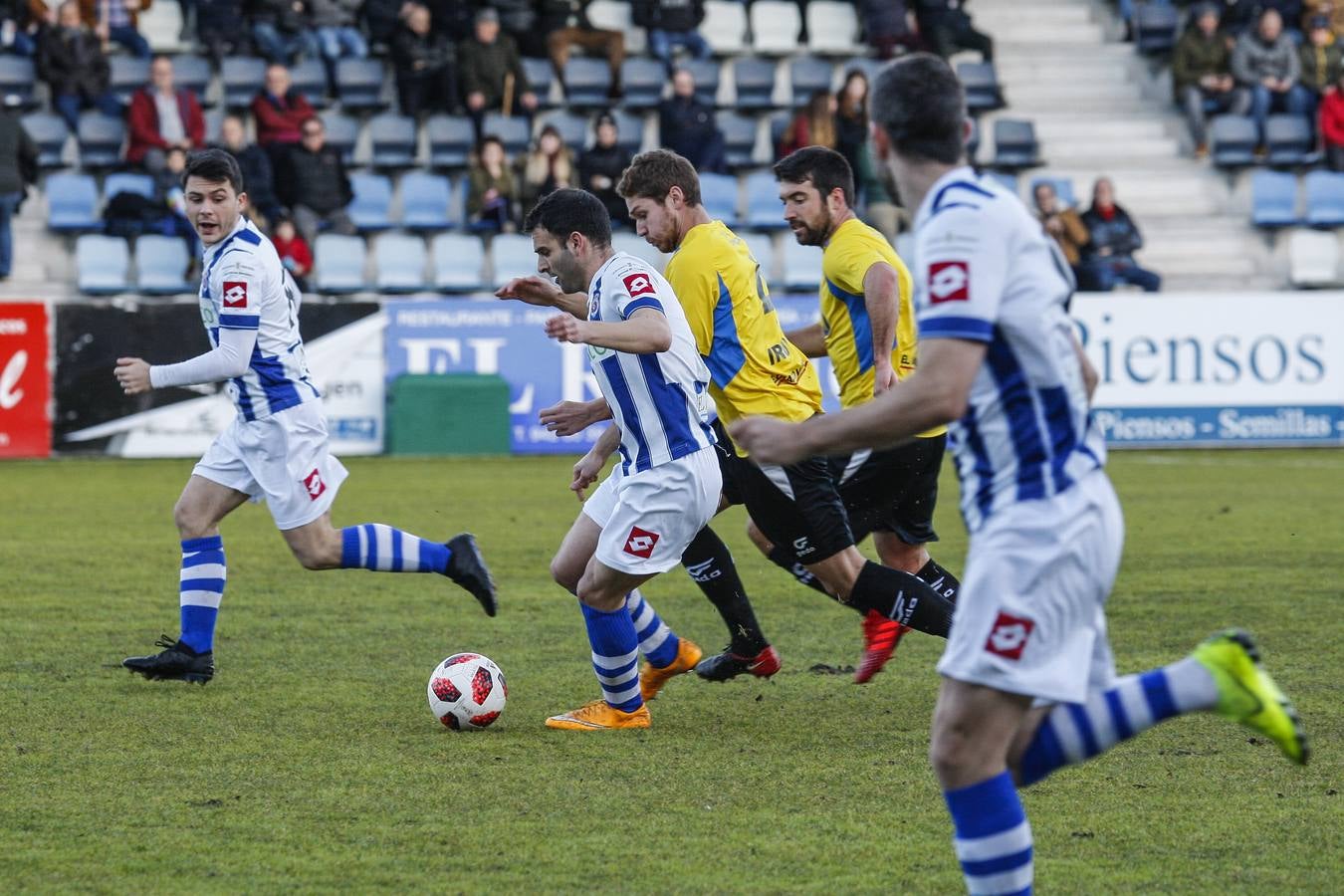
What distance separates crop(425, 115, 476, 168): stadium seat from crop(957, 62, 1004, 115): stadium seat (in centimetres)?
621

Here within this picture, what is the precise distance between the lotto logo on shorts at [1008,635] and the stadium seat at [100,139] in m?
18.2

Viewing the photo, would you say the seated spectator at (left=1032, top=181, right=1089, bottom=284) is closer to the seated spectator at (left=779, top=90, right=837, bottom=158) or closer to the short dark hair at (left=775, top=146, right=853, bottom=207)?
the seated spectator at (left=779, top=90, right=837, bottom=158)

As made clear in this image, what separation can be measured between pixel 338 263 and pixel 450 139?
2356mm

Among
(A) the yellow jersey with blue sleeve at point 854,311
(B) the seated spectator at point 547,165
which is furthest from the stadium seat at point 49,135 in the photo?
(A) the yellow jersey with blue sleeve at point 854,311

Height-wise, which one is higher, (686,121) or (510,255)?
(686,121)

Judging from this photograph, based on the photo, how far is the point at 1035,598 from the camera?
12.0 feet

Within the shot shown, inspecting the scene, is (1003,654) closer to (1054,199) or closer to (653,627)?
(653,627)

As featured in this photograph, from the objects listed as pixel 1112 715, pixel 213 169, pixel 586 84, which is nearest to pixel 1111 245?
pixel 586 84

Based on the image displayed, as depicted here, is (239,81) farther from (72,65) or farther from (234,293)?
(234,293)

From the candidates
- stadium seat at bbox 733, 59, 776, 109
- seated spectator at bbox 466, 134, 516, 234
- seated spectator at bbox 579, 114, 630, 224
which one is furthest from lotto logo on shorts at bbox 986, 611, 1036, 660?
stadium seat at bbox 733, 59, 776, 109

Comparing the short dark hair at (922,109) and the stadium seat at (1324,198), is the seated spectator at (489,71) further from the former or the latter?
the short dark hair at (922,109)

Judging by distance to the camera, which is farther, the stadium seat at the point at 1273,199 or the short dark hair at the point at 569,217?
the stadium seat at the point at 1273,199

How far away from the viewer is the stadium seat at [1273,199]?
22531 mm

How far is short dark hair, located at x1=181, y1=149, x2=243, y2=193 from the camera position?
7121mm
